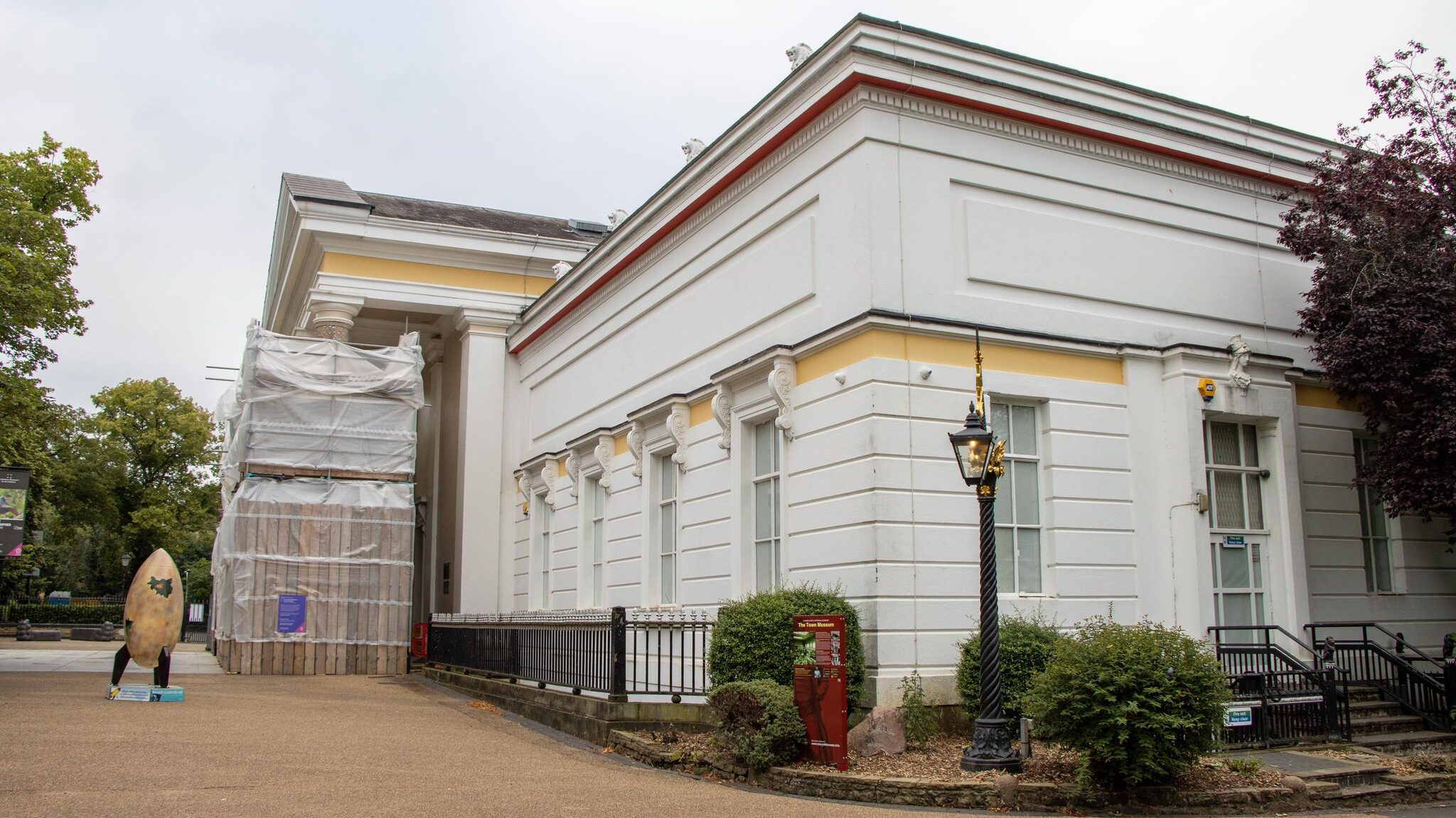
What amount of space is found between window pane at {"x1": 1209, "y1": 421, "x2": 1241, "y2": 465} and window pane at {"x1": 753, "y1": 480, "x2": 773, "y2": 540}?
4989 millimetres

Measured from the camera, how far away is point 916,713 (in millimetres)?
10914

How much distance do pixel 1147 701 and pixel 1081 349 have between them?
504 centimetres

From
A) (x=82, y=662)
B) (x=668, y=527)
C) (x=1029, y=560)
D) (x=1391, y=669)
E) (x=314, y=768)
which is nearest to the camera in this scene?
(x=314, y=768)

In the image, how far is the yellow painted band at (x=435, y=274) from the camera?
24906mm

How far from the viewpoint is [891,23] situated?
12297mm

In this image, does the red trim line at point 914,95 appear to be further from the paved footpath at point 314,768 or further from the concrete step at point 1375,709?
the paved footpath at point 314,768

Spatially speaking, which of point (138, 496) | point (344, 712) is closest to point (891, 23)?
point (344, 712)

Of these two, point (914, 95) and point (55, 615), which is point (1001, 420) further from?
point (55, 615)

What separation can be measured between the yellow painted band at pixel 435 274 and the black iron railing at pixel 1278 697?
58.1 feet

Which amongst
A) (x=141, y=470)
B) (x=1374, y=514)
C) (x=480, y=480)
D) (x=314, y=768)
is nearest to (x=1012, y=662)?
(x=314, y=768)

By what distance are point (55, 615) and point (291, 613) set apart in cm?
3223

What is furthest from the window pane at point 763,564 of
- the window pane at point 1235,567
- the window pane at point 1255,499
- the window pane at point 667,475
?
the window pane at point 1255,499

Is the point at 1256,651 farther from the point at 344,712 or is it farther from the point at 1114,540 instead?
the point at 344,712

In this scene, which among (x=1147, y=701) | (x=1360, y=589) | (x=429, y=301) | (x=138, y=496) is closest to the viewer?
(x=1147, y=701)
